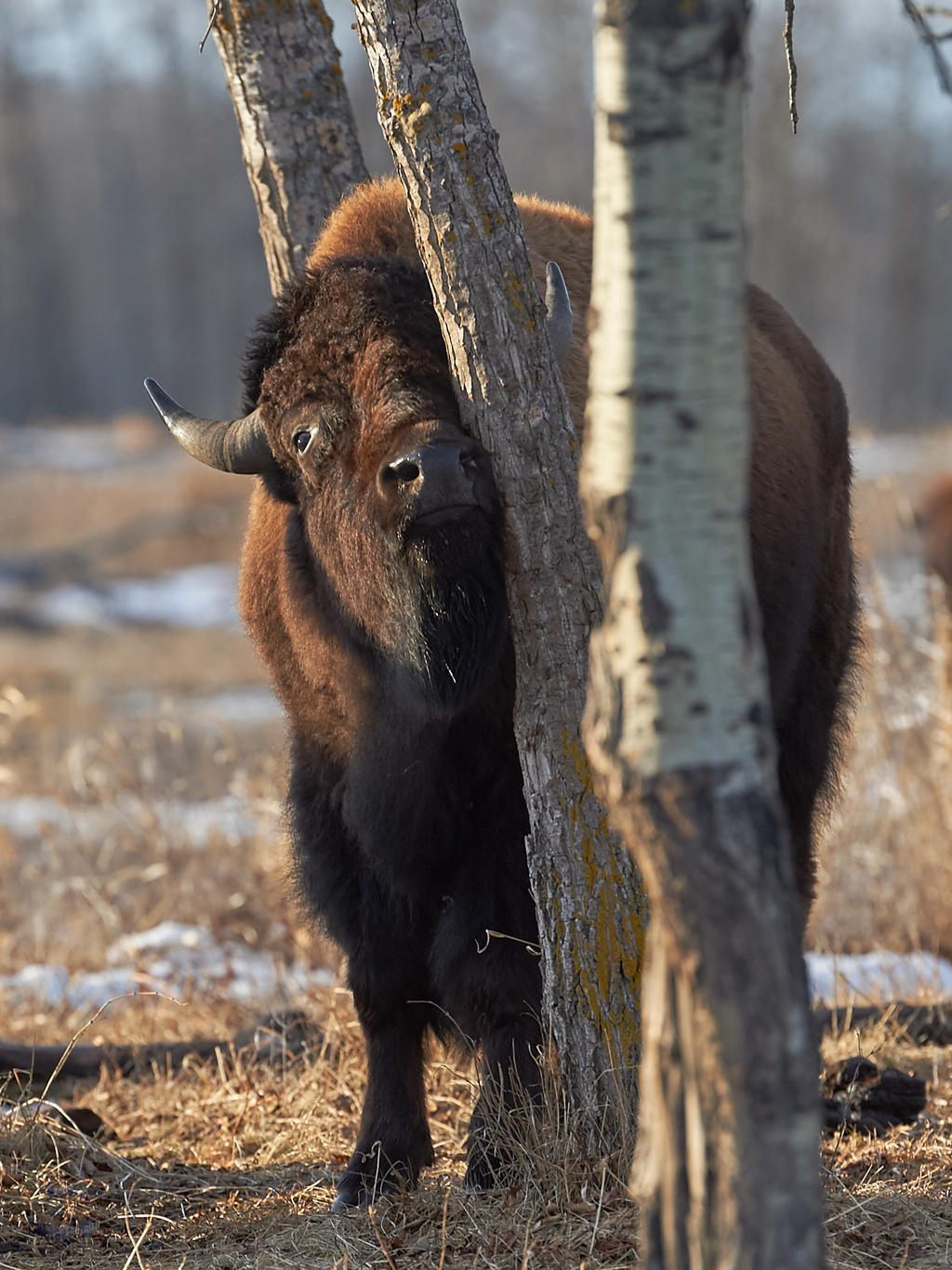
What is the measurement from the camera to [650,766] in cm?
186

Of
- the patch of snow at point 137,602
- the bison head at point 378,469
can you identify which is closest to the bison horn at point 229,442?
the bison head at point 378,469

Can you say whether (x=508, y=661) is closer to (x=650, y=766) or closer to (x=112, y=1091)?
(x=650, y=766)

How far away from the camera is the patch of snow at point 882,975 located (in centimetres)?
521

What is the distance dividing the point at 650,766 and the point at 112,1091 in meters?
3.32

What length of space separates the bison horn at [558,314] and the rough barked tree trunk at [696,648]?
134 cm

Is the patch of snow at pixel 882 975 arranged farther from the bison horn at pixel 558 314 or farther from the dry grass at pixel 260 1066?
the bison horn at pixel 558 314

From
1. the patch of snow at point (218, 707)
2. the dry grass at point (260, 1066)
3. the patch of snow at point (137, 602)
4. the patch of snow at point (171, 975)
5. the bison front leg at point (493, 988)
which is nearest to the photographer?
the dry grass at point (260, 1066)

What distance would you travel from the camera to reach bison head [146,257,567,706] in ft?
9.98

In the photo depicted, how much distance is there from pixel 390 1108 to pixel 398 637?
1389 mm

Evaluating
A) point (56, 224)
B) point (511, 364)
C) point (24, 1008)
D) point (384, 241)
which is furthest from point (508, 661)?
point (56, 224)

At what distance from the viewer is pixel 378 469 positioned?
315 centimetres

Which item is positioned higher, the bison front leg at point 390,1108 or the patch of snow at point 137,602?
the patch of snow at point 137,602

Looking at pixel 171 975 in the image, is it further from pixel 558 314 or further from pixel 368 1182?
pixel 558 314

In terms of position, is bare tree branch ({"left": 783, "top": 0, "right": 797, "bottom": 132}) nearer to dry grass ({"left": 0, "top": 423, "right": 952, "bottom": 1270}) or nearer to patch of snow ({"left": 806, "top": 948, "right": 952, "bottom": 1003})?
dry grass ({"left": 0, "top": 423, "right": 952, "bottom": 1270})
